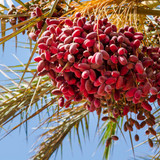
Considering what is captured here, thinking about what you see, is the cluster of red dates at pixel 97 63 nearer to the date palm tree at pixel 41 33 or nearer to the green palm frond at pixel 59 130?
the date palm tree at pixel 41 33

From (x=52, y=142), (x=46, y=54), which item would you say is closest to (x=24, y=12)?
(x=46, y=54)

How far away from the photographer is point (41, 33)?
3.36 feet

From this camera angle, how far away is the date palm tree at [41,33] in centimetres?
106

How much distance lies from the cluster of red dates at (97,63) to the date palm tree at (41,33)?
0.32 feet

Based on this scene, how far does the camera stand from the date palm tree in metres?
1.06

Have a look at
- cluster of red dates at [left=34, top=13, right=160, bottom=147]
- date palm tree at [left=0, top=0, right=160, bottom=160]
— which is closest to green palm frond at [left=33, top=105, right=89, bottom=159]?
date palm tree at [left=0, top=0, right=160, bottom=160]

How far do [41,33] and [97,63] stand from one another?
305mm

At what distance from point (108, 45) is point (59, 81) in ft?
0.59

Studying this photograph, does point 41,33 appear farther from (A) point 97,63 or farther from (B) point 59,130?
(B) point 59,130

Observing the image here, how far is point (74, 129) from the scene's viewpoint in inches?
86.4

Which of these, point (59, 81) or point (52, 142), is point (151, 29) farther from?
point (59, 81)

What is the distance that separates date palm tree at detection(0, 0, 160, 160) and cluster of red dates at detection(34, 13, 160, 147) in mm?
98

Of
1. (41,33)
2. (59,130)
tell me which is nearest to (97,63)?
(41,33)

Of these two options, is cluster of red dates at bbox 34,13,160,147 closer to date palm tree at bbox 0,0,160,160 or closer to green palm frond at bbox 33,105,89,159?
date palm tree at bbox 0,0,160,160
